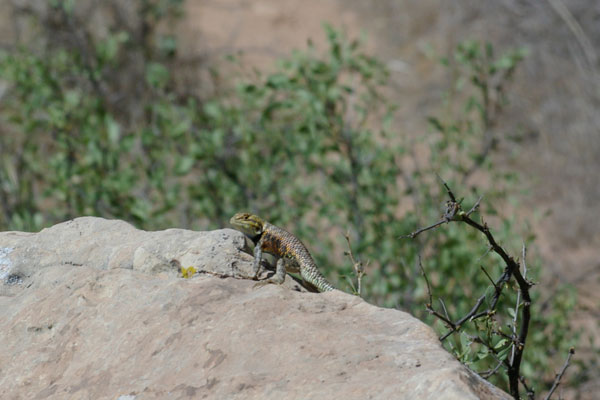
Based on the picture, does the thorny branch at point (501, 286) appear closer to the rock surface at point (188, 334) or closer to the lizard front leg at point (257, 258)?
the rock surface at point (188, 334)

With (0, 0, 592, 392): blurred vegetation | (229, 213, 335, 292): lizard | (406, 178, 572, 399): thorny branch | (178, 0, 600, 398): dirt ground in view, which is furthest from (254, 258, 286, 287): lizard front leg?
(178, 0, 600, 398): dirt ground

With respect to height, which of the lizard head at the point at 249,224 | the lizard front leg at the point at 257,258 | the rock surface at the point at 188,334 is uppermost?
the lizard head at the point at 249,224

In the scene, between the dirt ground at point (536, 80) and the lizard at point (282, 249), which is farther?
the dirt ground at point (536, 80)

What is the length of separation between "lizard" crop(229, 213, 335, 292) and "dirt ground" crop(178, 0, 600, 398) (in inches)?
217

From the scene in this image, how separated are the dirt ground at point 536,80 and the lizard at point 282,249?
5.51 m

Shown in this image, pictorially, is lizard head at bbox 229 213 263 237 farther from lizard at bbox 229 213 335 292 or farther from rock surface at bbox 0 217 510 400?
rock surface at bbox 0 217 510 400

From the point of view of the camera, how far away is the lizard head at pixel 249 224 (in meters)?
3.65

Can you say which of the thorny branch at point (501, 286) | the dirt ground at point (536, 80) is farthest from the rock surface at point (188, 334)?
the dirt ground at point (536, 80)

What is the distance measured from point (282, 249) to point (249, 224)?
8.7 inches

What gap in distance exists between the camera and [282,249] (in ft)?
11.6

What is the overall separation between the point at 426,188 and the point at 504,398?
13.8 feet

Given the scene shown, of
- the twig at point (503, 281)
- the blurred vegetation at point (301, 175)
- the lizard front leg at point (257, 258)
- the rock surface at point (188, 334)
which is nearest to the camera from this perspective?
the rock surface at point (188, 334)

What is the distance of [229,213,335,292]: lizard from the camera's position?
3.31m

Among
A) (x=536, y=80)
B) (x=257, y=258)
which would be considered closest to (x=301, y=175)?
(x=257, y=258)
